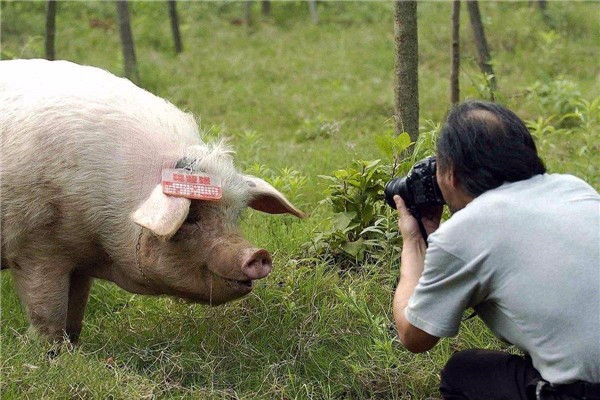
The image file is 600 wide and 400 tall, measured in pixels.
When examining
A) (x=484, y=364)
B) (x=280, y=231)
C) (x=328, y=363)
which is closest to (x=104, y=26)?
(x=280, y=231)

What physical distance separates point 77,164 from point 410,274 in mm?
1954

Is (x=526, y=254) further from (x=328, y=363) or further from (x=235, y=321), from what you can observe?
(x=235, y=321)

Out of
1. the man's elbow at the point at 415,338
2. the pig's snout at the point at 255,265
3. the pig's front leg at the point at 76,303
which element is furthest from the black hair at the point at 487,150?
the pig's front leg at the point at 76,303

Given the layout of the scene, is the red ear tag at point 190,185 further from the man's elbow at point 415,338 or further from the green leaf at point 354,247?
the man's elbow at point 415,338

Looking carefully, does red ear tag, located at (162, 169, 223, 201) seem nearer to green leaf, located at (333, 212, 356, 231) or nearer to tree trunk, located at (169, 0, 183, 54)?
green leaf, located at (333, 212, 356, 231)

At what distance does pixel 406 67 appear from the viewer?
5.56 metres

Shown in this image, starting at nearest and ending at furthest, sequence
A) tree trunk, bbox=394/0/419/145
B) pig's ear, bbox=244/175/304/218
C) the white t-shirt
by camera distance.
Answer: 1. the white t-shirt
2. pig's ear, bbox=244/175/304/218
3. tree trunk, bbox=394/0/419/145

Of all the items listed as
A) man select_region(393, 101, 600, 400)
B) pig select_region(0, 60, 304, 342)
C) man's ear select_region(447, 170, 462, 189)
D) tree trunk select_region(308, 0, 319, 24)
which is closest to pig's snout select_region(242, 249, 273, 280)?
pig select_region(0, 60, 304, 342)

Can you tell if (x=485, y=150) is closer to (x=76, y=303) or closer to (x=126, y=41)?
(x=76, y=303)

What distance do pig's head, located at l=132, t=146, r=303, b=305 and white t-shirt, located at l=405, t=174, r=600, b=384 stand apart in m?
1.29

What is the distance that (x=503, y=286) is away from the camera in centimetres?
328

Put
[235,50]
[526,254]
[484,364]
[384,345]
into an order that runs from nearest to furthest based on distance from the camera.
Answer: [526,254] → [484,364] → [384,345] → [235,50]

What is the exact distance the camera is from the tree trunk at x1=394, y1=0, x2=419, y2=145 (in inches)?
217

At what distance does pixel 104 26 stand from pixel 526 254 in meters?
11.7
